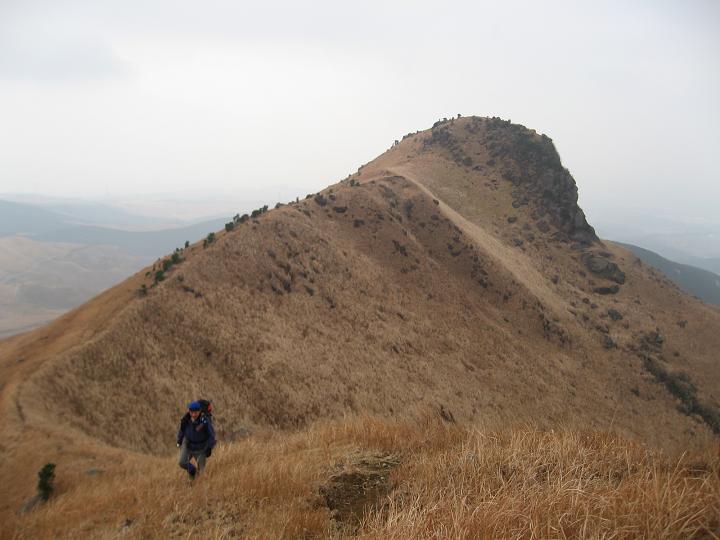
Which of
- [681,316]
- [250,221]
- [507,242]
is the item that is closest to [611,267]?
[681,316]

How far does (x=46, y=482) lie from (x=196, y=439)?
8734mm

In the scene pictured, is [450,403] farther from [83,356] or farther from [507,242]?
[507,242]

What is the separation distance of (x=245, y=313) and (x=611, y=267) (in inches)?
2947

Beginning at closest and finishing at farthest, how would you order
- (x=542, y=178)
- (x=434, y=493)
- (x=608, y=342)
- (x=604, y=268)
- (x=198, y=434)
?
(x=434, y=493), (x=198, y=434), (x=608, y=342), (x=604, y=268), (x=542, y=178)

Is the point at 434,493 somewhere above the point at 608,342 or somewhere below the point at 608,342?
above

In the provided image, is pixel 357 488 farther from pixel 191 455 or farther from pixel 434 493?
pixel 191 455

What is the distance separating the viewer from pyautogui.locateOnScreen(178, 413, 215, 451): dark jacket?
877cm

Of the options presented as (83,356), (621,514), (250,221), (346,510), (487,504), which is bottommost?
(83,356)

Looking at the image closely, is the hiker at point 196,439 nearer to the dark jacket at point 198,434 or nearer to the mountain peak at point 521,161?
the dark jacket at point 198,434

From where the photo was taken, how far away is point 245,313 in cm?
3406

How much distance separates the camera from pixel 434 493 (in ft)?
16.3

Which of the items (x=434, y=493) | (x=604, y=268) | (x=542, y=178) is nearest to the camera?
(x=434, y=493)

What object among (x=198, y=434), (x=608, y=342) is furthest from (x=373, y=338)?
(x=608, y=342)

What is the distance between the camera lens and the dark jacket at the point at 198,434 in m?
8.77
